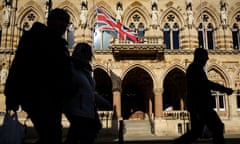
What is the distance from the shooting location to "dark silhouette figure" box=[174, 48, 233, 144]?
226 inches

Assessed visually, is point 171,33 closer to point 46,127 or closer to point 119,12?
point 119,12

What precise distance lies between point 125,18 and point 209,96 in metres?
21.0

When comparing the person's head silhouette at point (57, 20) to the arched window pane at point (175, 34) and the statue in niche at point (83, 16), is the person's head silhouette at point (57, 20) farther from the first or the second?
Answer: the arched window pane at point (175, 34)

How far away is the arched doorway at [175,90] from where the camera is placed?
2581 cm

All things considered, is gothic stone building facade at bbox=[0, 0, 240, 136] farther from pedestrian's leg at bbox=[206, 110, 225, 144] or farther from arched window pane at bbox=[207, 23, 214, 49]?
pedestrian's leg at bbox=[206, 110, 225, 144]

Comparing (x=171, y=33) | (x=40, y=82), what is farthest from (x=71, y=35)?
(x=40, y=82)

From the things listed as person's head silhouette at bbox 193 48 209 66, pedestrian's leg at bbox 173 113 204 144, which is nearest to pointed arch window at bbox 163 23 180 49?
person's head silhouette at bbox 193 48 209 66

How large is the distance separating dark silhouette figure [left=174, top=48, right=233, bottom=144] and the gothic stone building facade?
17.1 m

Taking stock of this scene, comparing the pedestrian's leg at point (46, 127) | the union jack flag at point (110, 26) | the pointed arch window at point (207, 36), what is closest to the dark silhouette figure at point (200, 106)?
the pedestrian's leg at point (46, 127)

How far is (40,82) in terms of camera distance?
3656 millimetres

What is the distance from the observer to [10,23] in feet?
82.5

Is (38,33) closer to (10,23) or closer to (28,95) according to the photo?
(28,95)

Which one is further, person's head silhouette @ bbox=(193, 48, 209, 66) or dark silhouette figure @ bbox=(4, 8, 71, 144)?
person's head silhouette @ bbox=(193, 48, 209, 66)

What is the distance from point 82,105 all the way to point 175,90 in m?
22.8
